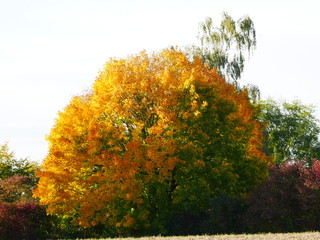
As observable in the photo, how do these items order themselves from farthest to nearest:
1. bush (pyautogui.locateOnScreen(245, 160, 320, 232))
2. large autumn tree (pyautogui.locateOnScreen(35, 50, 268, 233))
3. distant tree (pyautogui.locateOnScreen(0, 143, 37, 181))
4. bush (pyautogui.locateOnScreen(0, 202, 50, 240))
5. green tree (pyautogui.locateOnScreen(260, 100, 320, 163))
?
green tree (pyautogui.locateOnScreen(260, 100, 320, 163)) < distant tree (pyautogui.locateOnScreen(0, 143, 37, 181)) < bush (pyautogui.locateOnScreen(0, 202, 50, 240)) < large autumn tree (pyautogui.locateOnScreen(35, 50, 268, 233)) < bush (pyautogui.locateOnScreen(245, 160, 320, 232))

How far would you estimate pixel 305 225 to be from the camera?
2498cm

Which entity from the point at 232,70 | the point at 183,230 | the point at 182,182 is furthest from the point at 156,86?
the point at 232,70

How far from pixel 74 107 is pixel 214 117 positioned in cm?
832

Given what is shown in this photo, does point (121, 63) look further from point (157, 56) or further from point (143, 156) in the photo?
point (143, 156)

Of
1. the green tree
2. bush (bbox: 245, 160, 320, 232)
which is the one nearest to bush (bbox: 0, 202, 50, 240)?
bush (bbox: 245, 160, 320, 232)

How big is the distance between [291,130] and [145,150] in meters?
38.7

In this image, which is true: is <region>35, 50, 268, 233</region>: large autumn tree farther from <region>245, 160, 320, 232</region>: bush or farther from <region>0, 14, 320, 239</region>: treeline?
<region>245, 160, 320, 232</region>: bush

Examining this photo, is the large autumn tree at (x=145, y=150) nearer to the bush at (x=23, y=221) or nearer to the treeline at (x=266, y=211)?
the treeline at (x=266, y=211)

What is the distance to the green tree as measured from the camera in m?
60.5

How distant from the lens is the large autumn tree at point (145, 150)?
1048 inches

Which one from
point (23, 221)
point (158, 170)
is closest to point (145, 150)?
point (158, 170)

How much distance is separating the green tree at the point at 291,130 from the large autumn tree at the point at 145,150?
31844 mm

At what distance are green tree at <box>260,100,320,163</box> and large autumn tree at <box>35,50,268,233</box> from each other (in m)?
31.8

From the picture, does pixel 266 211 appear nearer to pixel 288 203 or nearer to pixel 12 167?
pixel 288 203
